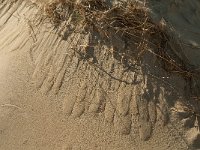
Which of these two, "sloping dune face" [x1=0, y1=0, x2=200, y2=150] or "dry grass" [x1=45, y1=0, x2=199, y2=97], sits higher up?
"dry grass" [x1=45, y1=0, x2=199, y2=97]

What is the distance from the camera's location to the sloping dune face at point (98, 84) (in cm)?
441

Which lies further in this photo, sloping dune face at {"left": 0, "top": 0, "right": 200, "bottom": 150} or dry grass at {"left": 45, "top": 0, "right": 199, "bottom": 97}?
dry grass at {"left": 45, "top": 0, "right": 199, "bottom": 97}

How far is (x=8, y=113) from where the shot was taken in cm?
455

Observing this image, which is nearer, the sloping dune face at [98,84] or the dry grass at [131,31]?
the sloping dune face at [98,84]

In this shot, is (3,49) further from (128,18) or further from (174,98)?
(174,98)

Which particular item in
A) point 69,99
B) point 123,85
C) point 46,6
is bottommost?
point 69,99

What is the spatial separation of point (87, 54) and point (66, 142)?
2.86 feet

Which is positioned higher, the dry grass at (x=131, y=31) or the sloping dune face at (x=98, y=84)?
the dry grass at (x=131, y=31)

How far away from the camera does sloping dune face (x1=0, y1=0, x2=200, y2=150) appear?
441 cm

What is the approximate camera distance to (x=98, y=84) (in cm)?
453

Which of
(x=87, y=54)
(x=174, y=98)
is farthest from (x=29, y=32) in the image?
(x=174, y=98)

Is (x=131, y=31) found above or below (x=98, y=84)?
above

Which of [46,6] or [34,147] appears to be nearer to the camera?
[34,147]

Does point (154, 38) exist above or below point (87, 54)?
above
